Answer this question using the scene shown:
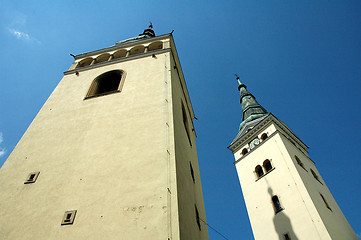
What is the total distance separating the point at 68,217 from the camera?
450cm

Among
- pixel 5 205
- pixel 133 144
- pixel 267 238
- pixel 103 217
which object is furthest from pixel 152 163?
pixel 267 238

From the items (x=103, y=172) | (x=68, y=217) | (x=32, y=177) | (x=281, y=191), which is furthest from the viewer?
(x=281, y=191)

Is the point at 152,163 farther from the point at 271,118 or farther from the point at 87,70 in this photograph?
the point at 271,118

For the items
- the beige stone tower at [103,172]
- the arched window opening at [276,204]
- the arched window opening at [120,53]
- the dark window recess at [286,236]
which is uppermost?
the arched window opening at [120,53]

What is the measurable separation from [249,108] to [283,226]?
1715 cm

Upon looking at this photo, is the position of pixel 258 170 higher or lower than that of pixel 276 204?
higher

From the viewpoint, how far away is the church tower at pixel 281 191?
47.3 feet

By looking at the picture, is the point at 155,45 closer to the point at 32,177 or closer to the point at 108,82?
the point at 108,82

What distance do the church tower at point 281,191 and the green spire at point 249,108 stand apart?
428 cm

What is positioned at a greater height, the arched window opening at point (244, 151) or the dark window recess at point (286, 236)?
the arched window opening at point (244, 151)

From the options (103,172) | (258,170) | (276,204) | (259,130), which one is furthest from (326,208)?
(103,172)

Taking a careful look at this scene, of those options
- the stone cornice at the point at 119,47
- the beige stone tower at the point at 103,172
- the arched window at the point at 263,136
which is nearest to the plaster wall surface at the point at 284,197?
the arched window at the point at 263,136

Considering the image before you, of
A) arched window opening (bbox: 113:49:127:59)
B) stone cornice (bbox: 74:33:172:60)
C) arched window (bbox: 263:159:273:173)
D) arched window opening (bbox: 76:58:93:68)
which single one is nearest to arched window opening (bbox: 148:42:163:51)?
stone cornice (bbox: 74:33:172:60)

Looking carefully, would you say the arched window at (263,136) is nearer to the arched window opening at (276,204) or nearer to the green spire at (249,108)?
the green spire at (249,108)
